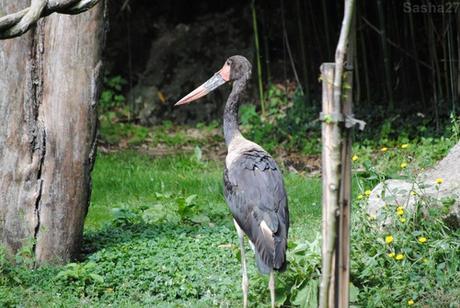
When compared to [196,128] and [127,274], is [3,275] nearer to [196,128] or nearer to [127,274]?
[127,274]

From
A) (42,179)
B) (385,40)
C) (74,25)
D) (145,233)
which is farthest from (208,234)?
(385,40)

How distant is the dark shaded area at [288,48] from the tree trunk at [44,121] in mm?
5246

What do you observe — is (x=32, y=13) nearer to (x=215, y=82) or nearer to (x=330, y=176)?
(x=330, y=176)

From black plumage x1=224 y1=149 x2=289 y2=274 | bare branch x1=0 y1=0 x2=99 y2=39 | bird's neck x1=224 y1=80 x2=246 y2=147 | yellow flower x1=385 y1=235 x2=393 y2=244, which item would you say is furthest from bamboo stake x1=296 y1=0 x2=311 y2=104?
bare branch x1=0 y1=0 x2=99 y2=39

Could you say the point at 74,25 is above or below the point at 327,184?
above

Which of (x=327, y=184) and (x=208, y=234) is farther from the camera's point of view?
(x=208, y=234)

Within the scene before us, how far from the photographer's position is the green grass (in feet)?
19.5

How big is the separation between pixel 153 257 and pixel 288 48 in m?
6.08

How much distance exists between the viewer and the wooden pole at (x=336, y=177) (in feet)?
12.1

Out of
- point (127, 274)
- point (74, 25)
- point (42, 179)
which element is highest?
point (74, 25)

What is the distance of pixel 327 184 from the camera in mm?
A: 3713

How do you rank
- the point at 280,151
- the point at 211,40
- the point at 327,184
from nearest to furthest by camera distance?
the point at 327,184 → the point at 280,151 → the point at 211,40

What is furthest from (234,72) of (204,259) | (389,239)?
(389,239)

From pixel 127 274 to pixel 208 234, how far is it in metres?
1.03
